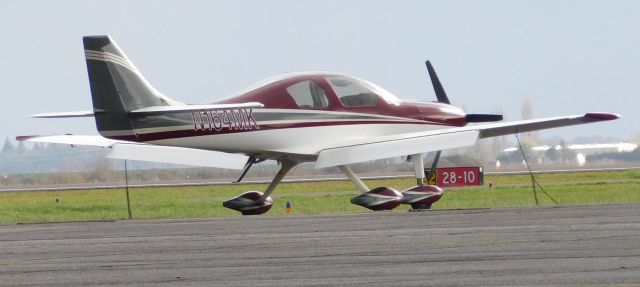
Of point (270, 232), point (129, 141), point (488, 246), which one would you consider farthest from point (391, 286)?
point (129, 141)

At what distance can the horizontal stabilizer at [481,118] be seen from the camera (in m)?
29.2

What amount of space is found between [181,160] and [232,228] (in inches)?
237

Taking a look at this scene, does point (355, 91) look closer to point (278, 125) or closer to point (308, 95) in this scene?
point (308, 95)

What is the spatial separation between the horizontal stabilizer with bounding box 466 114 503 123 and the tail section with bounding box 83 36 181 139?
26.4ft

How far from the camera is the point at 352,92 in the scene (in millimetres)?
26516

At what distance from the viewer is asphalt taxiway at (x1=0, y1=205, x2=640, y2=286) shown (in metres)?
12.4

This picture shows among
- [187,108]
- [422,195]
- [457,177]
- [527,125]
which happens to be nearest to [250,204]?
[422,195]

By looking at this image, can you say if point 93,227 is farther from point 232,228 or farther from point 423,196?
point 423,196

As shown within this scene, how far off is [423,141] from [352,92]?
6.72ft

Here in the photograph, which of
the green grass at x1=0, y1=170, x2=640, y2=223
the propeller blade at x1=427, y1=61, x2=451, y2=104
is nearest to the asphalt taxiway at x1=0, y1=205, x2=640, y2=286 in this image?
the propeller blade at x1=427, y1=61, x2=451, y2=104

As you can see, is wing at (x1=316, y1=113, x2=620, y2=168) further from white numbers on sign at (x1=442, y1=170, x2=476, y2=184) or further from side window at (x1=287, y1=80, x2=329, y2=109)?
white numbers on sign at (x1=442, y1=170, x2=476, y2=184)

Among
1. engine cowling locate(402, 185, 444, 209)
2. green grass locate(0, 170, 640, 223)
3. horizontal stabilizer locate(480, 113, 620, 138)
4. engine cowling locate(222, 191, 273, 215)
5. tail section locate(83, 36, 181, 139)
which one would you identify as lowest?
green grass locate(0, 170, 640, 223)

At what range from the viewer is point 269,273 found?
13.0 meters

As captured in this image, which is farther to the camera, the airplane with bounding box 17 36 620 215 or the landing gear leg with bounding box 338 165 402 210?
the landing gear leg with bounding box 338 165 402 210
